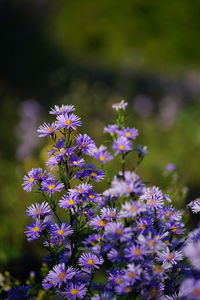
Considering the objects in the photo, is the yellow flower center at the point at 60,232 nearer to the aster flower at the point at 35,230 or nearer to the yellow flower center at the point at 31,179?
the aster flower at the point at 35,230

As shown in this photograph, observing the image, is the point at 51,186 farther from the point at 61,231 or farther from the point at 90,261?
the point at 90,261

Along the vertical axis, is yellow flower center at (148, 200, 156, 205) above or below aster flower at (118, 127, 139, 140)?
below

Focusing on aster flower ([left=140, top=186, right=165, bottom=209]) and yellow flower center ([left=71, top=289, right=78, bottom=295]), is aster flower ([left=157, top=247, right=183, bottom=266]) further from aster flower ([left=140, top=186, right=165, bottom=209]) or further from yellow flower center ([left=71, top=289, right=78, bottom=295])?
yellow flower center ([left=71, top=289, right=78, bottom=295])

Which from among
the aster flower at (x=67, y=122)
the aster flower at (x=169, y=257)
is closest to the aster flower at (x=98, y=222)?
the aster flower at (x=169, y=257)

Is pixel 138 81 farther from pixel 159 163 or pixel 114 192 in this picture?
pixel 114 192

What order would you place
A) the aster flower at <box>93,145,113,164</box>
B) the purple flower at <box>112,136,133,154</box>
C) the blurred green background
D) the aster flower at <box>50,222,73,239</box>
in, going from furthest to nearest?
the blurred green background, the aster flower at <box>93,145,113,164</box>, the aster flower at <box>50,222,73,239</box>, the purple flower at <box>112,136,133,154</box>

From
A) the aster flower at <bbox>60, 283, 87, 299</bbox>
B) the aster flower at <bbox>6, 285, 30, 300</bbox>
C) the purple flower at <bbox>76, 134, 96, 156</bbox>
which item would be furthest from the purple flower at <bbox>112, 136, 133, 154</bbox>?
the aster flower at <bbox>6, 285, 30, 300</bbox>

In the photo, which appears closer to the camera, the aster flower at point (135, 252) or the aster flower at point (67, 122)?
the aster flower at point (135, 252)
